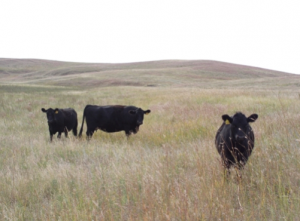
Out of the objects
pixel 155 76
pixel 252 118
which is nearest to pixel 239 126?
pixel 252 118

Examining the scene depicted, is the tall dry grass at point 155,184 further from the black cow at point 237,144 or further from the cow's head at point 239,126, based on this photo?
the cow's head at point 239,126

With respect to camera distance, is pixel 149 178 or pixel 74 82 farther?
pixel 74 82

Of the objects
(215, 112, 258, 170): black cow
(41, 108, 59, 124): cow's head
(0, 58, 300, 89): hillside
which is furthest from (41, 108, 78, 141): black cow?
(0, 58, 300, 89): hillside

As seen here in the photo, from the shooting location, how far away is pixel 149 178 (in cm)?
432

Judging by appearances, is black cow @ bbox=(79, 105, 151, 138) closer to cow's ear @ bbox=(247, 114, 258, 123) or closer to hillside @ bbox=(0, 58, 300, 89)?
cow's ear @ bbox=(247, 114, 258, 123)

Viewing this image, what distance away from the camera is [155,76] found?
6806 cm

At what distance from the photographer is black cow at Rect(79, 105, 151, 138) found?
10.2 meters

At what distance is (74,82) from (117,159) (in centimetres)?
6158

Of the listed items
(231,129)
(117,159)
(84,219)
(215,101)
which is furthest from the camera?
(215,101)

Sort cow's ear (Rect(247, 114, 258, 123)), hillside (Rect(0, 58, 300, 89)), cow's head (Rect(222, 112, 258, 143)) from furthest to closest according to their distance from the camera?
hillside (Rect(0, 58, 300, 89))
cow's ear (Rect(247, 114, 258, 123))
cow's head (Rect(222, 112, 258, 143))

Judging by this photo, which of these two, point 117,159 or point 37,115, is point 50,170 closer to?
point 117,159

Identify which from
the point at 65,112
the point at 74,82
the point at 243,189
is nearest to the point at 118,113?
the point at 65,112

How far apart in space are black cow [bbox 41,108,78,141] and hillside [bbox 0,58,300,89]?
31.5 m

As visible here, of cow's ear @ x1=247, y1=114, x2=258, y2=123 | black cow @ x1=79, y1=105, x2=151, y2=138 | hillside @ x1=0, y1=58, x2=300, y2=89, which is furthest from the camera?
hillside @ x1=0, y1=58, x2=300, y2=89
